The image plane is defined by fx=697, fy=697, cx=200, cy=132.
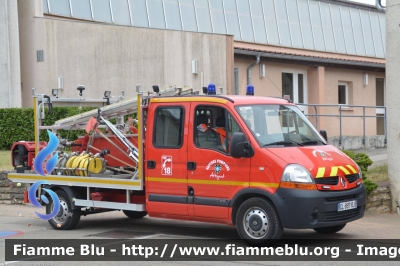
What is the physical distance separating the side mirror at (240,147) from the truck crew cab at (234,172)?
1cm

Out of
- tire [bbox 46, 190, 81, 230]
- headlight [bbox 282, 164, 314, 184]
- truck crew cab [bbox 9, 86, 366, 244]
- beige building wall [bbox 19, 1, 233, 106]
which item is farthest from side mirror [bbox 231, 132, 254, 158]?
beige building wall [bbox 19, 1, 233, 106]

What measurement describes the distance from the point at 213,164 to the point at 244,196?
27.9 inches

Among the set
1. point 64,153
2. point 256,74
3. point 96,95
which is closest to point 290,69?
point 256,74

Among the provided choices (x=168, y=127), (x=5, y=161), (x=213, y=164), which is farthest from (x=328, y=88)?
(x=213, y=164)

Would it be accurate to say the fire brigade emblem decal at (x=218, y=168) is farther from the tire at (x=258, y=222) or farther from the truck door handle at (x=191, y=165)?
the tire at (x=258, y=222)

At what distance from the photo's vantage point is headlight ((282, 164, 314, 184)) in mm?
9781

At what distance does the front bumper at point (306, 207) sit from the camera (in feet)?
31.8

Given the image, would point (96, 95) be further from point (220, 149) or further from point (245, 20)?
point (220, 149)

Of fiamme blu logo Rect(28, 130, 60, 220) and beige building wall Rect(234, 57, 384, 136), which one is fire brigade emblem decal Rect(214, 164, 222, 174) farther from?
beige building wall Rect(234, 57, 384, 136)

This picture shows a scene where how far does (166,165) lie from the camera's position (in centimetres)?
1110

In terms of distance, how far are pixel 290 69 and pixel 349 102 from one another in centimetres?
408

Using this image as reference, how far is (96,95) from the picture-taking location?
24.4 meters

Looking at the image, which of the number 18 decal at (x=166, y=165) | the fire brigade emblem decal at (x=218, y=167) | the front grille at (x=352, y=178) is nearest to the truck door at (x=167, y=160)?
the number 18 decal at (x=166, y=165)

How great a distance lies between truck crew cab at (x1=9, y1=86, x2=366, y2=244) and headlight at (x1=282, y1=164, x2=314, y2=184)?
1cm
